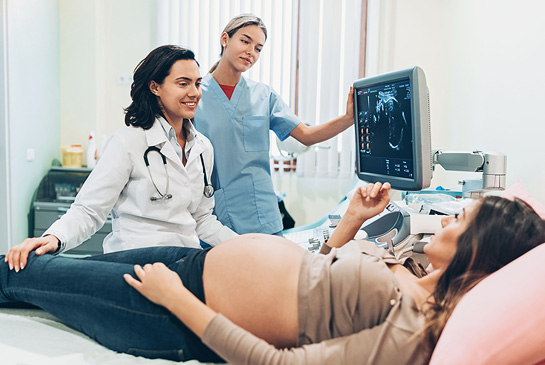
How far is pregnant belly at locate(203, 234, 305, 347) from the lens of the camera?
985mm

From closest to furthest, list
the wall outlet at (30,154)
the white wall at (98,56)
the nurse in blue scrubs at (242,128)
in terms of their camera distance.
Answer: the nurse in blue scrubs at (242,128) < the wall outlet at (30,154) < the white wall at (98,56)

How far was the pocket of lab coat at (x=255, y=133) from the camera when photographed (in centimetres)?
212

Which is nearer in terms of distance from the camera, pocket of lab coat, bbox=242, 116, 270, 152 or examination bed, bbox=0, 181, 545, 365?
examination bed, bbox=0, 181, 545, 365

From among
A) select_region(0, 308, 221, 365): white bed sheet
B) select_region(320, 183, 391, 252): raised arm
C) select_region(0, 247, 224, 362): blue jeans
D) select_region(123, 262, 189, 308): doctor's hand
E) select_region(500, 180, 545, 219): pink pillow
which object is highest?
select_region(500, 180, 545, 219): pink pillow

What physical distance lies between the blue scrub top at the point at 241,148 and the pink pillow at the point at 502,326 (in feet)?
4.49

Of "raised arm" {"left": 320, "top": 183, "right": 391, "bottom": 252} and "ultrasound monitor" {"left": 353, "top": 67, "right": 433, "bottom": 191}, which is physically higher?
"ultrasound monitor" {"left": 353, "top": 67, "right": 433, "bottom": 191}

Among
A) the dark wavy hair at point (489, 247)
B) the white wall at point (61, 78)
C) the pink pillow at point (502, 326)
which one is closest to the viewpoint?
the pink pillow at point (502, 326)

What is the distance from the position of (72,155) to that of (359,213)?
294 centimetres

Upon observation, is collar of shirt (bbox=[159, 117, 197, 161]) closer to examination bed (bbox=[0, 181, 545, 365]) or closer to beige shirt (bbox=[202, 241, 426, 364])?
beige shirt (bbox=[202, 241, 426, 364])

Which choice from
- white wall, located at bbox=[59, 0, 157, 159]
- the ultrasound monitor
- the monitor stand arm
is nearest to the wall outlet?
white wall, located at bbox=[59, 0, 157, 159]

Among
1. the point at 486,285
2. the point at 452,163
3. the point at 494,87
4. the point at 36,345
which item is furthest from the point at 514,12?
the point at 36,345

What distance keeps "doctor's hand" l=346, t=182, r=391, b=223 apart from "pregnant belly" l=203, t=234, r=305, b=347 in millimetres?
362

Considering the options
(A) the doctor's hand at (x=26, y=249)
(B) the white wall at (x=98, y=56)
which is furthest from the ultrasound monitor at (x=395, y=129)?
(B) the white wall at (x=98, y=56)

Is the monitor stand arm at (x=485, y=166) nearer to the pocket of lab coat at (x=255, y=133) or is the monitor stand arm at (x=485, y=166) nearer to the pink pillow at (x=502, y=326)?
the pink pillow at (x=502, y=326)
